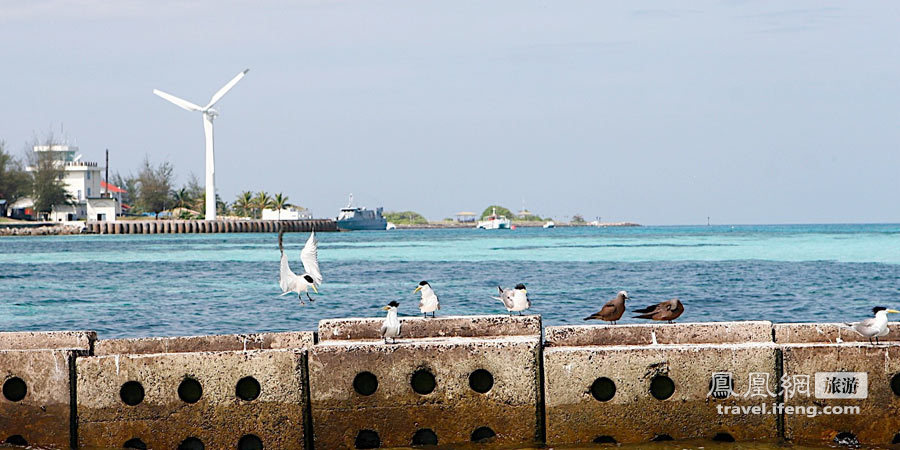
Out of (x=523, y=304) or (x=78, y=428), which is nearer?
(x=78, y=428)

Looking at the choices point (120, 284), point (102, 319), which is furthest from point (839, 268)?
point (102, 319)

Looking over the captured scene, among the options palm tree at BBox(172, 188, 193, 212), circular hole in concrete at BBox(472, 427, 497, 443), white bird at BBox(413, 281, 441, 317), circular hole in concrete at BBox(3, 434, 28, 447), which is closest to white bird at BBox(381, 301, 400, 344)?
circular hole in concrete at BBox(472, 427, 497, 443)

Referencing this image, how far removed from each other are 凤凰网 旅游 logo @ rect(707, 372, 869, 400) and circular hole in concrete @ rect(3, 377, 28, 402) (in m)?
6.02

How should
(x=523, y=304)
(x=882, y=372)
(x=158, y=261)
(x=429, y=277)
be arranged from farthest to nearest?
(x=158, y=261)
(x=429, y=277)
(x=523, y=304)
(x=882, y=372)

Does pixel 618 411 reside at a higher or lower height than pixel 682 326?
lower

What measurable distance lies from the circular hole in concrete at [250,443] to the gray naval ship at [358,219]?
161079 millimetres

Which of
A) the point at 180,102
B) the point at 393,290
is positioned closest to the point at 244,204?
the point at 180,102

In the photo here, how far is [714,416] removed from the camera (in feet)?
29.0

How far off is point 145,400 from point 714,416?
489 cm

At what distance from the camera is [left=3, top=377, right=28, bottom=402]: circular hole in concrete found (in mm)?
9234

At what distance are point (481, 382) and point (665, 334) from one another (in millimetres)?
1993

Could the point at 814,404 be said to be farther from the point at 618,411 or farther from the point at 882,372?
the point at 618,411

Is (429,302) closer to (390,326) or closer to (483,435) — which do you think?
(390,326)

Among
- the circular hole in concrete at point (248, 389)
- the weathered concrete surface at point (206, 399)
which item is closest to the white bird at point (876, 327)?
the weathered concrete surface at point (206, 399)
